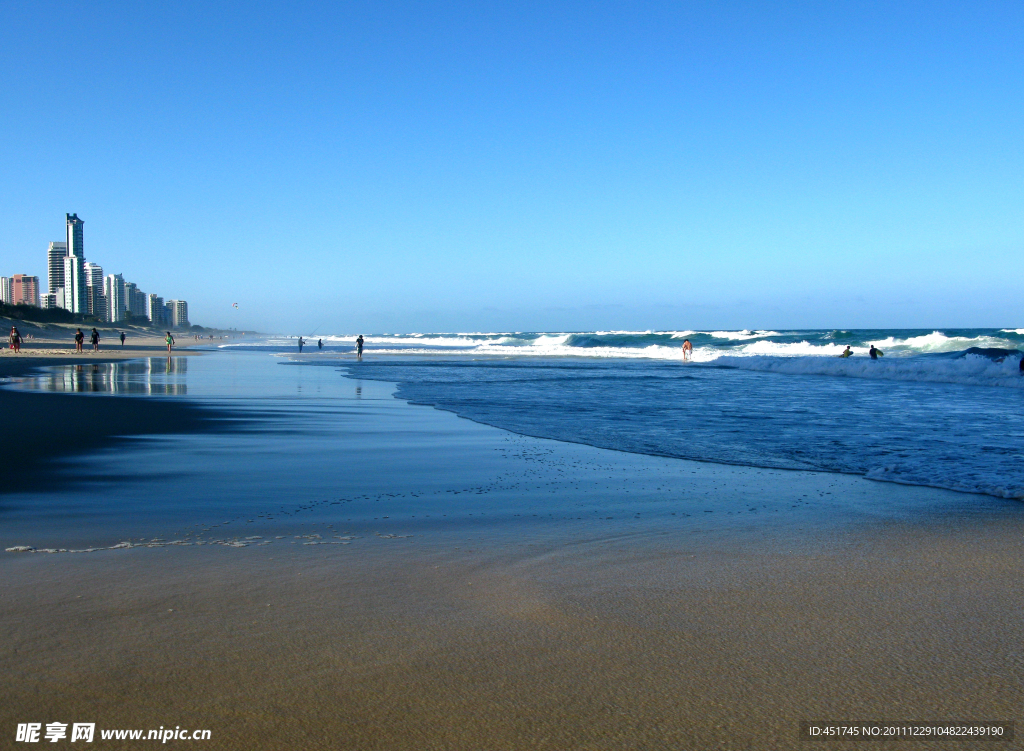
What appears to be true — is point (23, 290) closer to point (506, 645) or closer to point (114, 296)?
point (114, 296)

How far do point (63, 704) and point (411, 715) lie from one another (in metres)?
1.16

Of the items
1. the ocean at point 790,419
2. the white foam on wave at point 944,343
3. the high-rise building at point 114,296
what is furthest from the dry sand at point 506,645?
the high-rise building at point 114,296

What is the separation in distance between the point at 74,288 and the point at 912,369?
17141cm


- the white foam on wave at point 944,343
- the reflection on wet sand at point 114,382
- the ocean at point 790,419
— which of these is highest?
the white foam on wave at point 944,343

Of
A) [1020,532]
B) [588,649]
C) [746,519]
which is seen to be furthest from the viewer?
[746,519]

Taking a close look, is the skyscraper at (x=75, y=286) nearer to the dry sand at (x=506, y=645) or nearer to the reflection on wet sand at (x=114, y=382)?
the reflection on wet sand at (x=114, y=382)

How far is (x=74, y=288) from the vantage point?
156 m

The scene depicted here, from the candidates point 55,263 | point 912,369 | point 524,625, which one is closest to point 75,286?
point 55,263

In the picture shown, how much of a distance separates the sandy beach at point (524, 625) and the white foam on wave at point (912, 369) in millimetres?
23383

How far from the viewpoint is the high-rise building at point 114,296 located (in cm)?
18050

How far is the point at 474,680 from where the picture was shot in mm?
2543

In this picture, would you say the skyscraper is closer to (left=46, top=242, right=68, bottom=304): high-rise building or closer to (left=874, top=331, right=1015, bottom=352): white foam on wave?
(left=46, top=242, right=68, bottom=304): high-rise building

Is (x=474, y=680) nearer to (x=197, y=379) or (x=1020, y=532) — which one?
(x=1020, y=532)

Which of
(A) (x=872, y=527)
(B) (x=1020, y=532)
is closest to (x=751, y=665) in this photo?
(A) (x=872, y=527)
